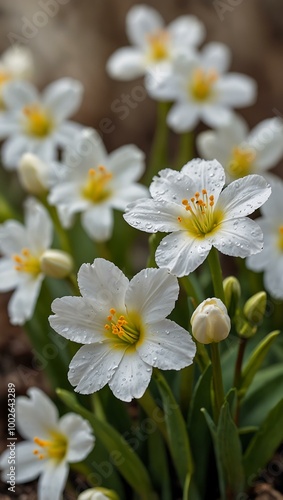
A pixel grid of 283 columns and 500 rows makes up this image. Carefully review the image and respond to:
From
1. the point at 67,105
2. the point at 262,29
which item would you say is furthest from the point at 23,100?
the point at 262,29

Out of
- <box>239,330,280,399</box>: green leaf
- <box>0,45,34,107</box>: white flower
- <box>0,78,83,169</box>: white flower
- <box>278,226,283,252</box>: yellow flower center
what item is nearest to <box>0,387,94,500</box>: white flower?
<box>239,330,280,399</box>: green leaf

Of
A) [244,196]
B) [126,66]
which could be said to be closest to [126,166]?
[126,66]

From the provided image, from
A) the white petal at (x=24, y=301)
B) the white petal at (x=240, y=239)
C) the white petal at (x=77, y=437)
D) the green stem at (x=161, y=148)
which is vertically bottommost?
the white petal at (x=77, y=437)

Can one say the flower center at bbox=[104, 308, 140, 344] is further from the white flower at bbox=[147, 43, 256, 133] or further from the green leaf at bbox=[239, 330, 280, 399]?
the white flower at bbox=[147, 43, 256, 133]

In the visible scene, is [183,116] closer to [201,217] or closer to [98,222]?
[98,222]

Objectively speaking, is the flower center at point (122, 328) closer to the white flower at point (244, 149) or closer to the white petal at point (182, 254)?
the white petal at point (182, 254)

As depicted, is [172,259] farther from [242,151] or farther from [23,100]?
[23,100]

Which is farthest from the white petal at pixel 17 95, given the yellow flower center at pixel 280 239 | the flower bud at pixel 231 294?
the flower bud at pixel 231 294
